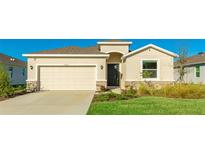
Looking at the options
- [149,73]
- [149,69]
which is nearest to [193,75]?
[149,69]

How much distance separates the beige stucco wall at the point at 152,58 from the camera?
71.3 ft

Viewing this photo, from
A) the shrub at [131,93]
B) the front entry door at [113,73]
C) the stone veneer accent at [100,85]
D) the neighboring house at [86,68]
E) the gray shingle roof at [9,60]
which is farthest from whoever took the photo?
the gray shingle roof at [9,60]

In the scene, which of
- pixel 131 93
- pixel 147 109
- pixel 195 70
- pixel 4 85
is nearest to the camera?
pixel 147 109

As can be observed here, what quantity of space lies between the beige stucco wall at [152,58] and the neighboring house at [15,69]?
1250 cm

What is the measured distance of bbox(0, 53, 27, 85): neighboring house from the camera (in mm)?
27480

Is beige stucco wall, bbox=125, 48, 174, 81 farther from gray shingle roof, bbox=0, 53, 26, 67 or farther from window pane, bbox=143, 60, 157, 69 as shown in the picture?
gray shingle roof, bbox=0, 53, 26, 67

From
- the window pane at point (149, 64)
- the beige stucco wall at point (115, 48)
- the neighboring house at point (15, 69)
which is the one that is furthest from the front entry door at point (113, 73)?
the neighboring house at point (15, 69)

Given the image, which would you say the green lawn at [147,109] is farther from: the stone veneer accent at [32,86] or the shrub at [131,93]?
the stone veneer accent at [32,86]

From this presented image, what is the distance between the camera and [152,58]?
21859 mm

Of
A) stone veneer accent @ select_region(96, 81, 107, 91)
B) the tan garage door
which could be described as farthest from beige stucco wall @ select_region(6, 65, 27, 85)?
stone veneer accent @ select_region(96, 81, 107, 91)

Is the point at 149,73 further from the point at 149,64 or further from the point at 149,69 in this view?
the point at 149,64

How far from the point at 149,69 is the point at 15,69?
15624mm
